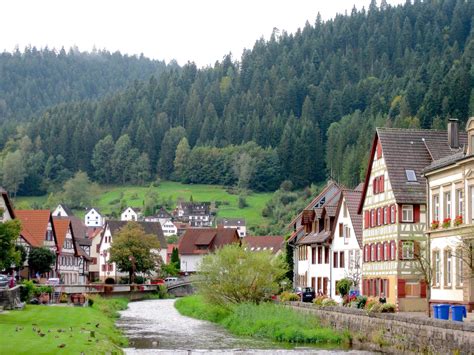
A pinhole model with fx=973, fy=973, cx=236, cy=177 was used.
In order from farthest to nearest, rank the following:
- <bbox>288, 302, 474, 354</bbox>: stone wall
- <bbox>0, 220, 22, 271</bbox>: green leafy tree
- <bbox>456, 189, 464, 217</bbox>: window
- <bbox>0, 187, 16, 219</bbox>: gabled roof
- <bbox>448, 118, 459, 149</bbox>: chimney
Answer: <bbox>0, 187, 16, 219</bbox>: gabled roof
<bbox>448, 118, 459, 149</bbox>: chimney
<bbox>0, 220, 22, 271</bbox>: green leafy tree
<bbox>456, 189, 464, 217</bbox>: window
<bbox>288, 302, 474, 354</bbox>: stone wall

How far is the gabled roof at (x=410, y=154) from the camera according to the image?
65.1 meters

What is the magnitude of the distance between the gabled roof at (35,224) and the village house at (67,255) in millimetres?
5022

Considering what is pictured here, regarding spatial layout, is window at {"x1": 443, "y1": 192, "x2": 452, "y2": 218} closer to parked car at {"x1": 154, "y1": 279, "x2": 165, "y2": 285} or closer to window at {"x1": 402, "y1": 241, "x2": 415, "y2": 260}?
window at {"x1": 402, "y1": 241, "x2": 415, "y2": 260}

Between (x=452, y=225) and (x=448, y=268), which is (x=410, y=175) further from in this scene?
(x=452, y=225)

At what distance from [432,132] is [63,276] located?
75769 mm

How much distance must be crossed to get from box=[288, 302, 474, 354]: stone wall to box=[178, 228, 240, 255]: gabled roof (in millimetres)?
112413

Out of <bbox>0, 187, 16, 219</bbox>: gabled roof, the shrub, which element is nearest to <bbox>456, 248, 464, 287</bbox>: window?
the shrub

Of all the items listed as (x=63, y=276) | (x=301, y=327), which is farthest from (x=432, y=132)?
(x=63, y=276)

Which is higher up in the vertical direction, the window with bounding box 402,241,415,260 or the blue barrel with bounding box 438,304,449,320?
the window with bounding box 402,241,415,260

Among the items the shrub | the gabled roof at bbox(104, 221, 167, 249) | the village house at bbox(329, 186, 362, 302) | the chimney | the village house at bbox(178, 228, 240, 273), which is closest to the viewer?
the shrub

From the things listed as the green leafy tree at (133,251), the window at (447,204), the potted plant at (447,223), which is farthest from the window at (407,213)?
the green leafy tree at (133,251)

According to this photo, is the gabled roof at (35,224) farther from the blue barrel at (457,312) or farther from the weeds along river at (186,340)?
the blue barrel at (457,312)

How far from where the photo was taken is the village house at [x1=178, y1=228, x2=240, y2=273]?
6900 inches

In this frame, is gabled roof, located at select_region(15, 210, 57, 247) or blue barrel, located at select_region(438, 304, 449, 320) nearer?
blue barrel, located at select_region(438, 304, 449, 320)
